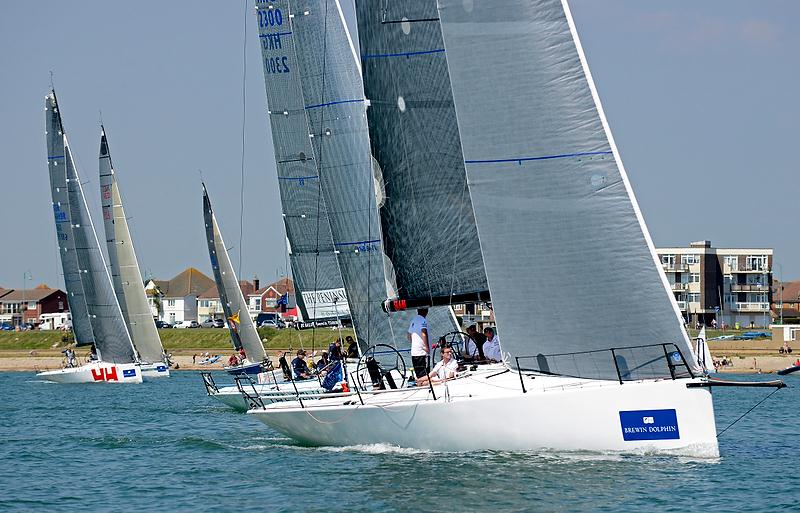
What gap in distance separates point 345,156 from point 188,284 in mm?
116211

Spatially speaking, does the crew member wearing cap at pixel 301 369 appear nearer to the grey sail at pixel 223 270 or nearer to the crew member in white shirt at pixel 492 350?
the crew member in white shirt at pixel 492 350

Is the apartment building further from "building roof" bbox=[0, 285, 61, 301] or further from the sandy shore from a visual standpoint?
"building roof" bbox=[0, 285, 61, 301]

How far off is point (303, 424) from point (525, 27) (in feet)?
24.3

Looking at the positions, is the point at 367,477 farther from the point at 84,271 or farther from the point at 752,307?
the point at 752,307

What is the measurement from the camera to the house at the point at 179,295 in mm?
135750

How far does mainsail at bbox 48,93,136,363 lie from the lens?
52031 mm

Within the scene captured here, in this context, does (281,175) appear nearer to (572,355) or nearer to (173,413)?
(173,413)

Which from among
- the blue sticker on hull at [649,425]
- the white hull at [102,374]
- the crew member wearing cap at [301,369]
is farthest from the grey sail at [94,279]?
the blue sticker on hull at [649,425]

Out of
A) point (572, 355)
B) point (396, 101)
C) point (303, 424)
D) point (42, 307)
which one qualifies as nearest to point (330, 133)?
point (396, 101)

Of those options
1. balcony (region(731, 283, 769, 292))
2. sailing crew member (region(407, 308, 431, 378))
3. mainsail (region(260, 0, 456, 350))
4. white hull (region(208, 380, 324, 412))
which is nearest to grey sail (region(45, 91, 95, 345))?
white hull (region(208, 380, 324, 412))

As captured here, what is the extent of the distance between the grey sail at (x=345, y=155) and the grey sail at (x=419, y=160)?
10.5ft

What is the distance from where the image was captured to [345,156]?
26.5m

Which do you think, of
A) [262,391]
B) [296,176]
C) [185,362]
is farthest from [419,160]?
[185,362]

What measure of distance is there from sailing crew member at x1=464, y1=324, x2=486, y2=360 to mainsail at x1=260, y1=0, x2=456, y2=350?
117 inches
